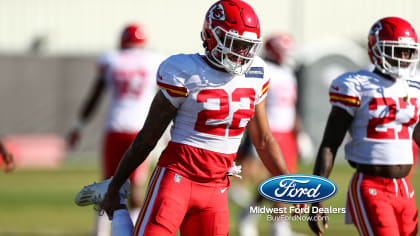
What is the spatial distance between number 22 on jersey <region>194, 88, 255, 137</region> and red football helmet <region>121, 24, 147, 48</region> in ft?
11.1

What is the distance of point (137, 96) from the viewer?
7.42 metres

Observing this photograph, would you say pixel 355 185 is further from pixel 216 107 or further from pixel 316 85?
pixel 316 85

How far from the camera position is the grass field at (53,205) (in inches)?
337

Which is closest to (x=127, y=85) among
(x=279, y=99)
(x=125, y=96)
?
(x=125, y=96)

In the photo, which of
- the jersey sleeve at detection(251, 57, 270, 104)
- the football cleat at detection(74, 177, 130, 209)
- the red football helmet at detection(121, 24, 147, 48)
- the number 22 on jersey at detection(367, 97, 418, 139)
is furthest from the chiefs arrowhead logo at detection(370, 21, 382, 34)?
the red football helmet at detection(121, 24, 147, 48)

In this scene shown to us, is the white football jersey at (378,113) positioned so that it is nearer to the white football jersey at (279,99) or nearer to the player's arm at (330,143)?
the player's arm at (330,143)

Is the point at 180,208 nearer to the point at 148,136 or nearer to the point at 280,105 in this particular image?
the point at 148,136

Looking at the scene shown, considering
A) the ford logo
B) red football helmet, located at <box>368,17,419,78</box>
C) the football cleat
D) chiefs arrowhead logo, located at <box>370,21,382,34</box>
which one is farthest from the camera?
chiefs arrowhead logo, located at <box>370,21,382,34</box>

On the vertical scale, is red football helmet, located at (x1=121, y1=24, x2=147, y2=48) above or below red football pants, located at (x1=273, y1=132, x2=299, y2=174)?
above

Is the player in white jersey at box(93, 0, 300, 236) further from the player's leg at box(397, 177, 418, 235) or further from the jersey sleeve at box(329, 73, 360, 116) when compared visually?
the player's leg at box(397, 177, 418, 235)

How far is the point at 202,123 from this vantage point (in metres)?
4.21

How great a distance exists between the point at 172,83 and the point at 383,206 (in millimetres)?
1434

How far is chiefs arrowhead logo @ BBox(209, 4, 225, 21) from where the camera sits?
4238 millimetres

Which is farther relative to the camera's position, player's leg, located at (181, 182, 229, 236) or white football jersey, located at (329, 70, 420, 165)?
white football jersey, located at (329, 70, 420, 165)
